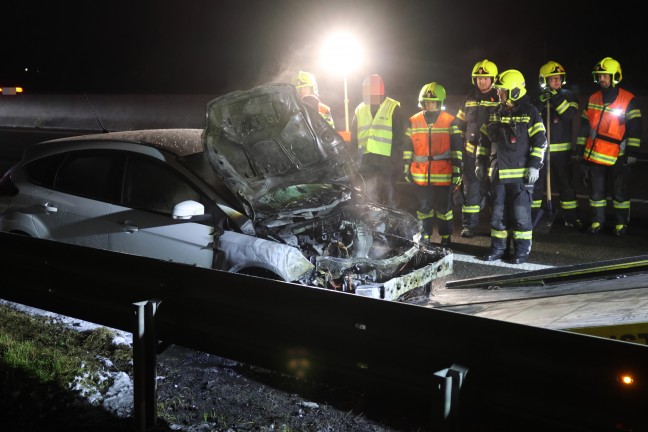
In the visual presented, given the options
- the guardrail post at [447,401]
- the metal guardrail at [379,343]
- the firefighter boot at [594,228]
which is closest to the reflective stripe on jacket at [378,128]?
the firefighter boot at [594,228]

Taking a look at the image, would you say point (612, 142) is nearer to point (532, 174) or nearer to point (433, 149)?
point (532, 174)

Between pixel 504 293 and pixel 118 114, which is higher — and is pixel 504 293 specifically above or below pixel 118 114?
below

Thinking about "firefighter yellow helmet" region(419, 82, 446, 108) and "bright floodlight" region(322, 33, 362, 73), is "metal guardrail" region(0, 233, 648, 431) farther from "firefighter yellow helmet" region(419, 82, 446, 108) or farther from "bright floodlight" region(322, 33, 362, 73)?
"bright floodlight" region(322, 33, 362, 73)

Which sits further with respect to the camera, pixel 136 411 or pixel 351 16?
pixel 351 16

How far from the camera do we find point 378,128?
29.6 feet

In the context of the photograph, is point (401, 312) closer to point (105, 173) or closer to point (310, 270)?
point (310, 270)

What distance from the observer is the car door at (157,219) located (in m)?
5.54

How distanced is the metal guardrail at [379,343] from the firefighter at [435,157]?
200 inches

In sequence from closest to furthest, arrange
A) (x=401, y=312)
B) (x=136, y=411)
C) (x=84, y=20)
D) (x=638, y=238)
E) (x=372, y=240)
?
(x=401, y=312) → (x=136, y=411) → (x=372, y=240) → (x=638, y=238) → (x=84, y=20)

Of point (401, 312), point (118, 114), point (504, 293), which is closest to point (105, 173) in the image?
point (504, 293)

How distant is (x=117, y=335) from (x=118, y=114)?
54.9ft

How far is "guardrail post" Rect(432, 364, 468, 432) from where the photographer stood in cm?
270

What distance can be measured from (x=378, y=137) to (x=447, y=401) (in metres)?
6.54

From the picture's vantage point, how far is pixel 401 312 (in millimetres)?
2984
